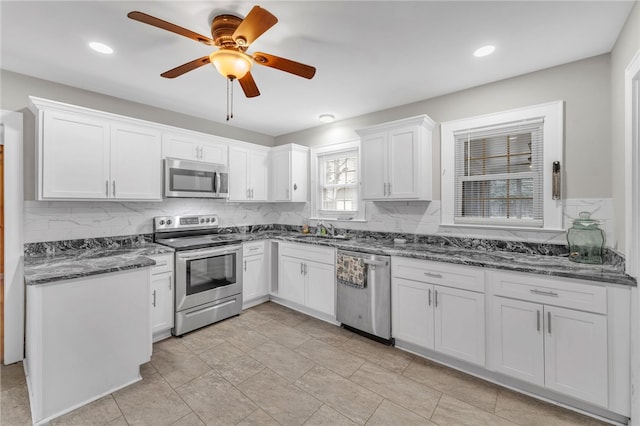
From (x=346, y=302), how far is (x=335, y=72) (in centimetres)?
239

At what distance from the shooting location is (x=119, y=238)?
3168 millimetres

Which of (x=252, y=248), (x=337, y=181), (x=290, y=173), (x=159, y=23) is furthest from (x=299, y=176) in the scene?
(x=159, y=23)

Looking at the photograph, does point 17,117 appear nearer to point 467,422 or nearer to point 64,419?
point 64,419

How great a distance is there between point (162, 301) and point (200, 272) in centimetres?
47

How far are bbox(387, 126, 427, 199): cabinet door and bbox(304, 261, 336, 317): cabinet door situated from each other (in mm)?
1182

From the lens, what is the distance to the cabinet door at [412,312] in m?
2.56

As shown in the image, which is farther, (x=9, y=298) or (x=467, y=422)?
(x=9, y=298)

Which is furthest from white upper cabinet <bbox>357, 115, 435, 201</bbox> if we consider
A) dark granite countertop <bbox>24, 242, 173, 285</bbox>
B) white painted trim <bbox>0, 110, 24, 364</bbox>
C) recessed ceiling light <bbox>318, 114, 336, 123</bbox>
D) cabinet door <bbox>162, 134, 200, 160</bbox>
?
white painted trim <bbox>0, 110, 24, 364</bbox>

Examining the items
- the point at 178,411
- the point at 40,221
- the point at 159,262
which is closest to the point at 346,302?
the point at 178,411

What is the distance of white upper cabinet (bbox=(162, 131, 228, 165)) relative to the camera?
130 inches

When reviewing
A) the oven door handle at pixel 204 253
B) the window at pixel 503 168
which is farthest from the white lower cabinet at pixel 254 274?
the window at pixel 503 168

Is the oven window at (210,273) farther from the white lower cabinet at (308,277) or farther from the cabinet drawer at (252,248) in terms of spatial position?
the white lower cabinet at (308,277)

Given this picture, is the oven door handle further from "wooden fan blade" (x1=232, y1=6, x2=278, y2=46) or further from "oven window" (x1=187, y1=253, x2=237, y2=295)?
"wooden fan blade" (x1=232, y1=6, x2=278, y2=46)

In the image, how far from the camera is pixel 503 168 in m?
2.82
